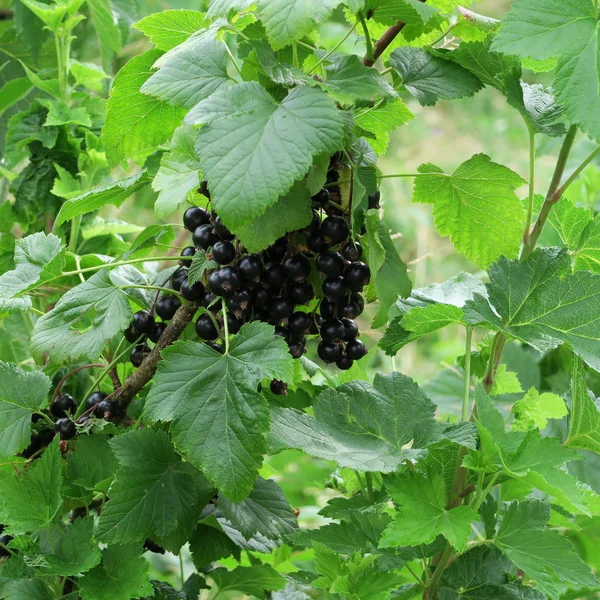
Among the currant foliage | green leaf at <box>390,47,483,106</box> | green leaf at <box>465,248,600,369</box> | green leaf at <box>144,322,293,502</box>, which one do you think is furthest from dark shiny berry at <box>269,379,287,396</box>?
green leaf at <box>390,47,483,106</box>

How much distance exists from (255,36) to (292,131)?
17cm

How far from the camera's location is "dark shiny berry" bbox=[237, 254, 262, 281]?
0.73m

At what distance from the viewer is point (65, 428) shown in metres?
0.86

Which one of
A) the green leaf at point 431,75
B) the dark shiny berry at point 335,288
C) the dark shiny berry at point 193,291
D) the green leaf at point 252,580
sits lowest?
the green leaf at point 252,580

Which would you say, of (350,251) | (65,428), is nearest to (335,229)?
(350,251)

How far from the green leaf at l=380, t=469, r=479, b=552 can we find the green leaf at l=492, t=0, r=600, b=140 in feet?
1.09

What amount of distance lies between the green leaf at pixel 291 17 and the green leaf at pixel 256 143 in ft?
0.17

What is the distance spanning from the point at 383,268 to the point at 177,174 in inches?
8.5

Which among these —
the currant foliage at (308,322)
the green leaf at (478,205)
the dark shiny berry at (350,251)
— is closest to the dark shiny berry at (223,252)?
the currant foliage at (308,322)

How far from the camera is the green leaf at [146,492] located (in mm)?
766

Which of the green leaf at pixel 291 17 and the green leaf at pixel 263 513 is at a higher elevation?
the green leaf at pixel 291 17

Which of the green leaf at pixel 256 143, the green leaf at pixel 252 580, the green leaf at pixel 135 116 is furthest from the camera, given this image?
the green leaf at pixel 252 580

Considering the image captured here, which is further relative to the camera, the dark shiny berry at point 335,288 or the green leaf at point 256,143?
the dark shiny berry at point 335,288

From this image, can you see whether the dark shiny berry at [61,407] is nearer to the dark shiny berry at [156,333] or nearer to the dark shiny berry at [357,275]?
the dark shiny berry at [156,333]
